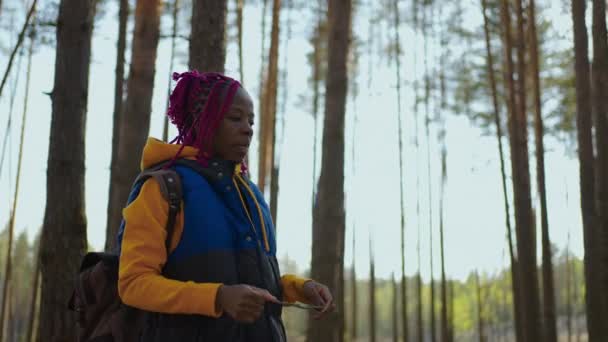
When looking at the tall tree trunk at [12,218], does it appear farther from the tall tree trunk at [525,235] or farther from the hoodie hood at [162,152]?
the hoodie hood at [162,152]

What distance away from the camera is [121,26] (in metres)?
6.51

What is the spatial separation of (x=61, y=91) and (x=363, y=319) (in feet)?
181

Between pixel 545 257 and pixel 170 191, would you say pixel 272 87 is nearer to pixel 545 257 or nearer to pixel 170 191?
pixel 545 257

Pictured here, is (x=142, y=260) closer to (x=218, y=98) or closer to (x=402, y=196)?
(x=218, y=98)

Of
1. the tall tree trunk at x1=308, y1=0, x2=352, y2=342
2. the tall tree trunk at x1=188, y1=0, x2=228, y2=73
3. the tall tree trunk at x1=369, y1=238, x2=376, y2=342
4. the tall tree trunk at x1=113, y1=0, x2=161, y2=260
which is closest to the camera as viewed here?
the tall tree trunk at x1=188, y1=0, x2=228, y2=73

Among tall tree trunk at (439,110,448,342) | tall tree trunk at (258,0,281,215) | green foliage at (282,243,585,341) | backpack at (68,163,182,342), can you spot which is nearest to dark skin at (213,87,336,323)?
backpack at (68,163,182,342)

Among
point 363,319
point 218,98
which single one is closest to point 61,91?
point 218,98

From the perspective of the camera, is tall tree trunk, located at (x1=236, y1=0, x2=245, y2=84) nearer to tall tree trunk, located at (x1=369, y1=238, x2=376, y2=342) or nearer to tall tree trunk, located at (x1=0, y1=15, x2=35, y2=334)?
tall tree trunk, located at (x1=0, y1=15, x2=35, y2=334)

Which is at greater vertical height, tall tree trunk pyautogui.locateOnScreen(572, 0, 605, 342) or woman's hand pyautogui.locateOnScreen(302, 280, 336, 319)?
tall tree trunk pyautogui.locateOnScreen(572, 0, 605, 342)

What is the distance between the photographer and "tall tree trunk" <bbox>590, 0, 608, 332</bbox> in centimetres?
559

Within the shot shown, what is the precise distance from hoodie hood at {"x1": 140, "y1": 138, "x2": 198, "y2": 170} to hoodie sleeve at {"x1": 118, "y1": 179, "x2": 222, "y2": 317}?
0.43ft

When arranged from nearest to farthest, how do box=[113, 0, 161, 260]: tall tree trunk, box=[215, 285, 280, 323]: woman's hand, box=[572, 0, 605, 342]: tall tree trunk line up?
box=[215, 285, 280, 323]: woman's hand → box=[113, 0, 161, 260]: tall tree trunk → box=[572, 0, 605, 342]: tall tree trunk

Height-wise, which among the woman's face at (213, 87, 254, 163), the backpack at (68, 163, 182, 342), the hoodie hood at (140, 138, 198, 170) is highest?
the woman's face at (213, 87, 254, 163)

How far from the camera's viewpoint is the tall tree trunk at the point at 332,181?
16.6ft
